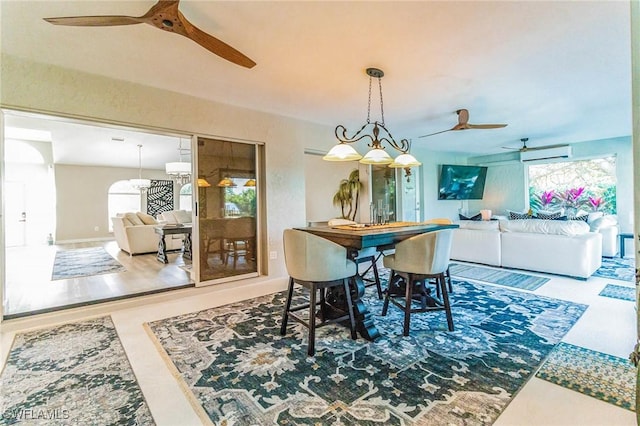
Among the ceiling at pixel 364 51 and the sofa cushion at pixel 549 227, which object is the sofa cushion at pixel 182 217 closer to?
the ceiling at pixel 364 51

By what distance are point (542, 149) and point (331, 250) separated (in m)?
7.32

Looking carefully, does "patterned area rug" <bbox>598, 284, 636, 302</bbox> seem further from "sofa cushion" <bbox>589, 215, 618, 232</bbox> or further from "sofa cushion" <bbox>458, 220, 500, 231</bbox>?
"sofa cushion" <bbox>589, 215, 618, 232</bbox>

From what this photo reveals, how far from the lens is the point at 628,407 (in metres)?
1.53

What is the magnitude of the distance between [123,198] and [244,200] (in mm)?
8295

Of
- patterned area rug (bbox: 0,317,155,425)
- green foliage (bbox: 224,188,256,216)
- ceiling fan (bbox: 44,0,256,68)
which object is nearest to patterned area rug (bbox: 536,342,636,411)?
patterned area rug (bbox: 0,317,155,425)

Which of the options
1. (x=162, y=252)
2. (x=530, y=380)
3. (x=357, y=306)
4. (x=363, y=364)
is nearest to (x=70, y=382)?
(x=363, y=364)

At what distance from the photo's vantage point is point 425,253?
2434mm

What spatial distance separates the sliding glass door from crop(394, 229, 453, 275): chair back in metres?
2.45

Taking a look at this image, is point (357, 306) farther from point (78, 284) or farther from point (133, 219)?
point (133, 219)

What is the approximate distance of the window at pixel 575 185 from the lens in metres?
6.38

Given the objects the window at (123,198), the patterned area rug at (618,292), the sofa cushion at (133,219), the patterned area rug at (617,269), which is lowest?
the patterned area rug at (618,292)

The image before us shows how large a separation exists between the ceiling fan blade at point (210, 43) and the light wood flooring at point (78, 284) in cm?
285

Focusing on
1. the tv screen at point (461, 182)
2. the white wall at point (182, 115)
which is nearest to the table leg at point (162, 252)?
the white wall at point (182, 115)

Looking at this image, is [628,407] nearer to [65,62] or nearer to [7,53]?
[65,62]
